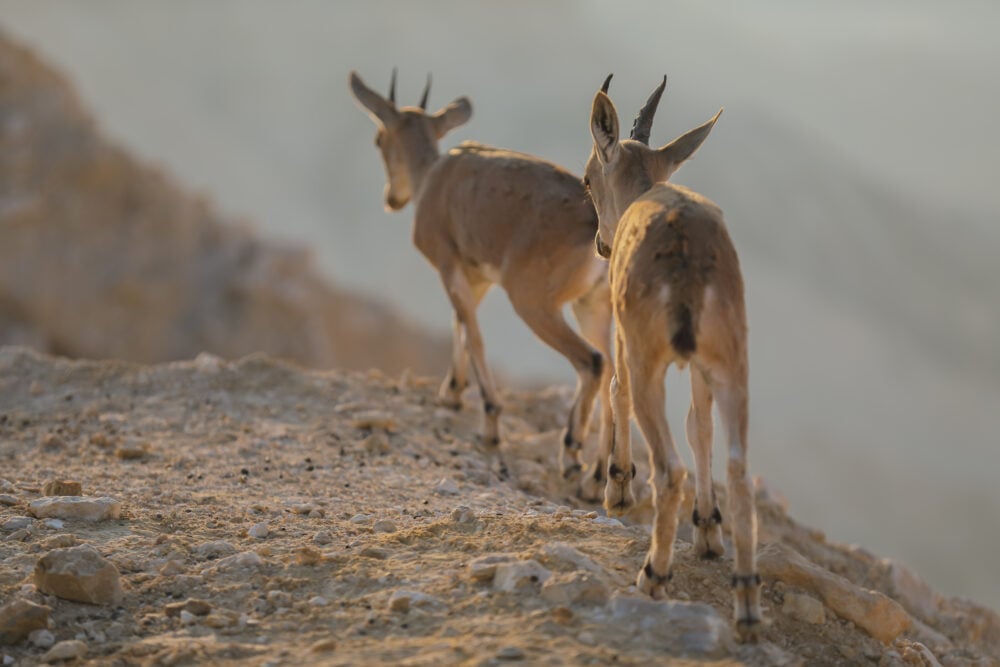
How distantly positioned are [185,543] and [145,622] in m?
1.01

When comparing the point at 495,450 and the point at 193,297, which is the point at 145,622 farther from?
the point at 193,297

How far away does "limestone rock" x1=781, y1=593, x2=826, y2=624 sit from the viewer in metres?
6.17

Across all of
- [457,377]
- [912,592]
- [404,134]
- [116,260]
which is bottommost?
[912,592]

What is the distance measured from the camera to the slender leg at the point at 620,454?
6.93 metres

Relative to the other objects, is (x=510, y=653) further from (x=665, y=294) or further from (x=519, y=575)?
(x=665, y=294)

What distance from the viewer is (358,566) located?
6.11 m

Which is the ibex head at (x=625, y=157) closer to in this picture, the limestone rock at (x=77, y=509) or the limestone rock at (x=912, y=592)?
the limestone rock at (x=77, y=509)

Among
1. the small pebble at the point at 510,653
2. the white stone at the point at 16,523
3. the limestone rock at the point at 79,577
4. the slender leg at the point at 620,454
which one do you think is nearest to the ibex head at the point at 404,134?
the slender leg at the point at 620,454

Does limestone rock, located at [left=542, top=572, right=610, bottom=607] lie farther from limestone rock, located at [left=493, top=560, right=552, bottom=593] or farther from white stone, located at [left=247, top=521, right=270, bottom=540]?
white stone, located at [left=247, top=521, right=270, bottom=540]

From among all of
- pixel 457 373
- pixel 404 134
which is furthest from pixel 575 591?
pixel 404 134

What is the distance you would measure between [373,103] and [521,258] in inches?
154

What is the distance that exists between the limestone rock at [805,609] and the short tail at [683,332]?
1.69 m

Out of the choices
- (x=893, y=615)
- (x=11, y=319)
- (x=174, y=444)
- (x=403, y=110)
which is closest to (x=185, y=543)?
(x=174, y=444)

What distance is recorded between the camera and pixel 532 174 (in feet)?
33.0
